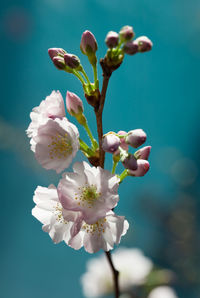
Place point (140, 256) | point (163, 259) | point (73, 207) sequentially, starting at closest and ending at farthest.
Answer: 1. point (73, 207)
2. point (140, 256)
3. point (163, 259)

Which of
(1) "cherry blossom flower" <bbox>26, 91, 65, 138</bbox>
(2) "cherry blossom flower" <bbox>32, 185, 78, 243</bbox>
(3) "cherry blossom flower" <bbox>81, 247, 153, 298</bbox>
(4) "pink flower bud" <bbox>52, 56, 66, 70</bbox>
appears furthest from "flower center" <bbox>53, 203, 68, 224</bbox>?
(3) "cherry blossom flower" <bbox>81, 247, 153, 298</bbox>

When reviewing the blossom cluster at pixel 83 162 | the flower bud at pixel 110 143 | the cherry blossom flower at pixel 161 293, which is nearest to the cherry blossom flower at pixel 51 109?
the blossom cluster at pixel 83 162

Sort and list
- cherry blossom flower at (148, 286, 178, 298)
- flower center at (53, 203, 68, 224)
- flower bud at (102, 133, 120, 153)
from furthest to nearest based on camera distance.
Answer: cherry blossom flower at (148, 286, 178, 298), flower center at (53, 203, 68, 224), flower bud at (102, 133, 120, 153)

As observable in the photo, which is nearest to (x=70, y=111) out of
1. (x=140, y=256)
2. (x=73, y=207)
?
(x=73, y=207)

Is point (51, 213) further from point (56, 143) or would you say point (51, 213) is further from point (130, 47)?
point (130, 47)

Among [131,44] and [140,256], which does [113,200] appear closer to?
[131,44]

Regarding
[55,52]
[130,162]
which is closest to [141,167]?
[130,162]

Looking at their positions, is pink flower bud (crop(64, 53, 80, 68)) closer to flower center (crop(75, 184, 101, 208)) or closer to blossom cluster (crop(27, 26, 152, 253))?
blossom cluster (crop(27, 26, 152, 253))
